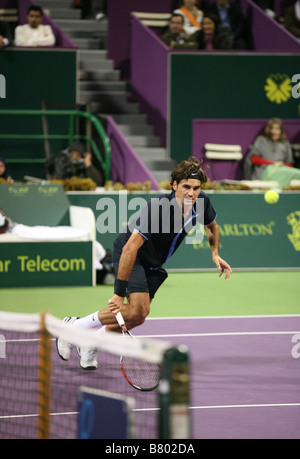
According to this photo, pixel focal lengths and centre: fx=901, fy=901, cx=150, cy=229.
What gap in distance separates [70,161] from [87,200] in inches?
57.2

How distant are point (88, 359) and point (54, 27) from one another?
10145 mm

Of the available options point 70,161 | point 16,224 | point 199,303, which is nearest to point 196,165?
point 199,303

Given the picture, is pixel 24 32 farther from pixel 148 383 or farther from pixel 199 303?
pixel 148 383

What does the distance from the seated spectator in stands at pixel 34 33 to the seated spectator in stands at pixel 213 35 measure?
2.63 meters

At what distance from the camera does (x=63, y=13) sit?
58.0 ft

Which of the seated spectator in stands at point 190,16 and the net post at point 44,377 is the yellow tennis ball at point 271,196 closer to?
the seated spectator in stands at point 190,16

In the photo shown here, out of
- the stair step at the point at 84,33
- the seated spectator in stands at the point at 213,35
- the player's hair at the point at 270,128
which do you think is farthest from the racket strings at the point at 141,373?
the stair step at the point at 84,33

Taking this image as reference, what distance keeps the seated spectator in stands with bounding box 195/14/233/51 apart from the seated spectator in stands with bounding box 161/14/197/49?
9.5 inches

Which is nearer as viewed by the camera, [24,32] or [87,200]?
[87,200]

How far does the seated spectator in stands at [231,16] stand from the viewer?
16.4 metres

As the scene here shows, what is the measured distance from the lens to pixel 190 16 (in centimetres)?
1627

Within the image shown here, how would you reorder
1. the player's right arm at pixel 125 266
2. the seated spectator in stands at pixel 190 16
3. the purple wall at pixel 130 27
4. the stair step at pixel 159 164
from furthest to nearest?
the purple wall at pixel 130 27 → the seated spectator in stands at pixel 190 16 → the stair step at pixel 159 164 → the player's right arm at pixel 125 266

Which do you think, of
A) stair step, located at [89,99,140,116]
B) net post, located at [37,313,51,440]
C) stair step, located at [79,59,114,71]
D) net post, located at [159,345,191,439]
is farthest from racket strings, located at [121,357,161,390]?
stair step, located at [79,59,114,71]

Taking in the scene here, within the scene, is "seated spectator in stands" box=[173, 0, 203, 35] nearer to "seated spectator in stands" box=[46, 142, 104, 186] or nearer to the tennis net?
"seated spectator in stands" box=[46, 142, 104, 186]
